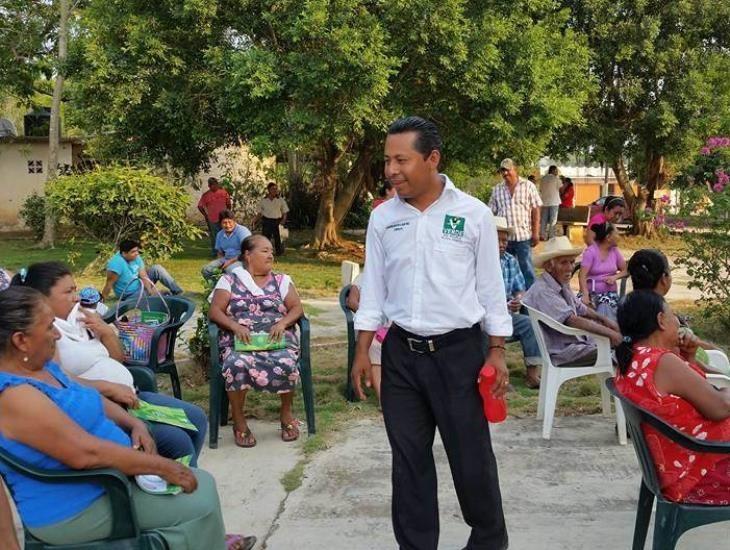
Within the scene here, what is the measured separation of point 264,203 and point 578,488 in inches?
549

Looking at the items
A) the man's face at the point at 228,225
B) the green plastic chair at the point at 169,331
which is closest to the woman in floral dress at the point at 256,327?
the green plastic chair at the point at 169,331

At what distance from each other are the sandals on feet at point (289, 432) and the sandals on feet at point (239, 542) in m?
1.52

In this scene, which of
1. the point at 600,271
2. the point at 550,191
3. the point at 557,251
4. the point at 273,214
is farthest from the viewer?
the point at 550,191

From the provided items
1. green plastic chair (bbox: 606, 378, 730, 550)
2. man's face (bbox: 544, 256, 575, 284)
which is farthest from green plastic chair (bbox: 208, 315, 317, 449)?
green plastic chair (bbox: 606, 378, 730, 550)

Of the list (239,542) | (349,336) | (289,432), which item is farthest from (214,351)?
(239,542)

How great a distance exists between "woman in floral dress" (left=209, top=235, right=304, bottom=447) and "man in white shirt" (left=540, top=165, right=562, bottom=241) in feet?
48.2

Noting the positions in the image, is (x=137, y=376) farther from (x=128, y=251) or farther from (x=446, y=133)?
(x=446, y=133)

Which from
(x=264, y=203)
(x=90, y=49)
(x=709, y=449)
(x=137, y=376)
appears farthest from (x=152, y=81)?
(x=709, y=449)

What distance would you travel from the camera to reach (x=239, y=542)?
3572 mm

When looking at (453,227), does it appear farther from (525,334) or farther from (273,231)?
(273,231)

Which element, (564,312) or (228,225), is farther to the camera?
(228,225)

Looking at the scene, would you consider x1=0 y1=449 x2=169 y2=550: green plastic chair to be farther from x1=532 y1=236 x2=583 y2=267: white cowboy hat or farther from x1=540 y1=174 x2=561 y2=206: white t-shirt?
x1=540 y1=174 x2=561 y2=206: white t-shirt

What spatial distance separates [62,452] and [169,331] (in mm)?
3019

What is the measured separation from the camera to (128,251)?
8.30 metres
